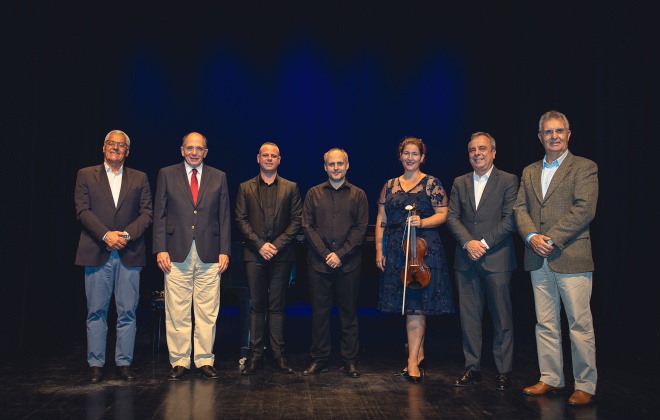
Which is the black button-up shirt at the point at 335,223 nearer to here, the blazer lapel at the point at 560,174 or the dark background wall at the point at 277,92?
the blazer lapel at the point at 560,174

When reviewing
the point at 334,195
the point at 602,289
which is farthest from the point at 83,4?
the point at 602,289

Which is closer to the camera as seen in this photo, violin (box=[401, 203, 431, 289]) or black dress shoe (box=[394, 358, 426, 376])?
violin (box=[401, 203, 431, 289])

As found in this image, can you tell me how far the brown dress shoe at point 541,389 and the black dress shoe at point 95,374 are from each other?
2.82m

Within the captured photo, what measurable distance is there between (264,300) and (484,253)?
5.33 feet

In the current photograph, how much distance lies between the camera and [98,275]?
4215mm

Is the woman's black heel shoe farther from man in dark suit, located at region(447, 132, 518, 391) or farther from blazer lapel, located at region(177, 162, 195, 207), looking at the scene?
blazer lapel, located at region(177, 162, 195, 207)

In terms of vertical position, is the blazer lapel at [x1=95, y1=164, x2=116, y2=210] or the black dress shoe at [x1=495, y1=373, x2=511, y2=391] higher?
the blazer lapel at [x1=95, y1=164, x2=116, y2=210]

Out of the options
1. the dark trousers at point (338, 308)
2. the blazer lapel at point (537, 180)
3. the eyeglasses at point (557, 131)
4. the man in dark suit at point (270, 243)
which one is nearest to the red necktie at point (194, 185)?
the man in dark suit at point (270, 243)

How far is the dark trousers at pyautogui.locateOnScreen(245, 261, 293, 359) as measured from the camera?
14.5 feet

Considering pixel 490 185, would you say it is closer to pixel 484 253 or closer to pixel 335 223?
pixel 484 253

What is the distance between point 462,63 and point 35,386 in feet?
19.8

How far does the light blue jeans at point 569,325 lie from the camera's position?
11.9 ft

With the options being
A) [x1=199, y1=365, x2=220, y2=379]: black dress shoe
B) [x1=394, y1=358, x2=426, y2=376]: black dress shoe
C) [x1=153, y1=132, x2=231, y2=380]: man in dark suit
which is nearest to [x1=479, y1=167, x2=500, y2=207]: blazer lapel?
[x1=394, y1=358, x2=426, y2=376]: black dress shoe

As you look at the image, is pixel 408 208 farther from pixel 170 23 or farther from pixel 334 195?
pixel 170 23
